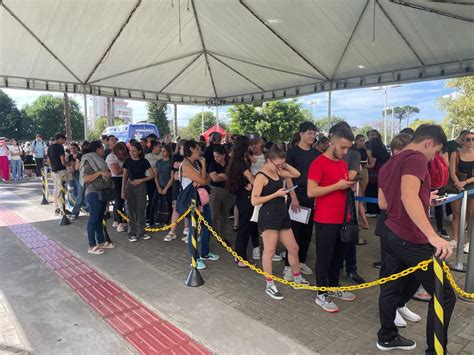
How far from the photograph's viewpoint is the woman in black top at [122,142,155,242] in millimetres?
5961

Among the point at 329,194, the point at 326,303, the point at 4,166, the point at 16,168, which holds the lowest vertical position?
the point at 326,303

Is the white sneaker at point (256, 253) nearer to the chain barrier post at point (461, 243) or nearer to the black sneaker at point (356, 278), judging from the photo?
the black sneaker at point (356, 278)

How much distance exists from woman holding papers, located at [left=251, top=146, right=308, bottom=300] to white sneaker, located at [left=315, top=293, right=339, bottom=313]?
44cm

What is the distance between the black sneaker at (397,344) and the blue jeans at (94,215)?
4.48m

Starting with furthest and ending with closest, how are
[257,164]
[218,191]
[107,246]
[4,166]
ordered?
1. [4,166]
2. [107,246]
3. [257,164]
4. [218,191]

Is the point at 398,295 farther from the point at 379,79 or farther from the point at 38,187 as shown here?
the point at 38,187

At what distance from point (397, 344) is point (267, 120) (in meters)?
31.7

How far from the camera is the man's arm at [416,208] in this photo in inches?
91.4

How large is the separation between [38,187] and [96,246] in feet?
32.0

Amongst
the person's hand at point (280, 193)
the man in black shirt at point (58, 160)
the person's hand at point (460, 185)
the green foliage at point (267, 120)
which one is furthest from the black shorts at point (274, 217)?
the green foliage at point (267, 120)

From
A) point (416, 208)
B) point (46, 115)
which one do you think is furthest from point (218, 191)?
point (46, 115)

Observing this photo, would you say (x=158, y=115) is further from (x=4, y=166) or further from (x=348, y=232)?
(x=348, y=232)

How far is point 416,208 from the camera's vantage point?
94.2 inches

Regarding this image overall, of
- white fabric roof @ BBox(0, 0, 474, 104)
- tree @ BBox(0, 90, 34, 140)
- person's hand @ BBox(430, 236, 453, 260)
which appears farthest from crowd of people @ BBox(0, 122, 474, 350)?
tree @ BBox(0, 90, 34, 140)
